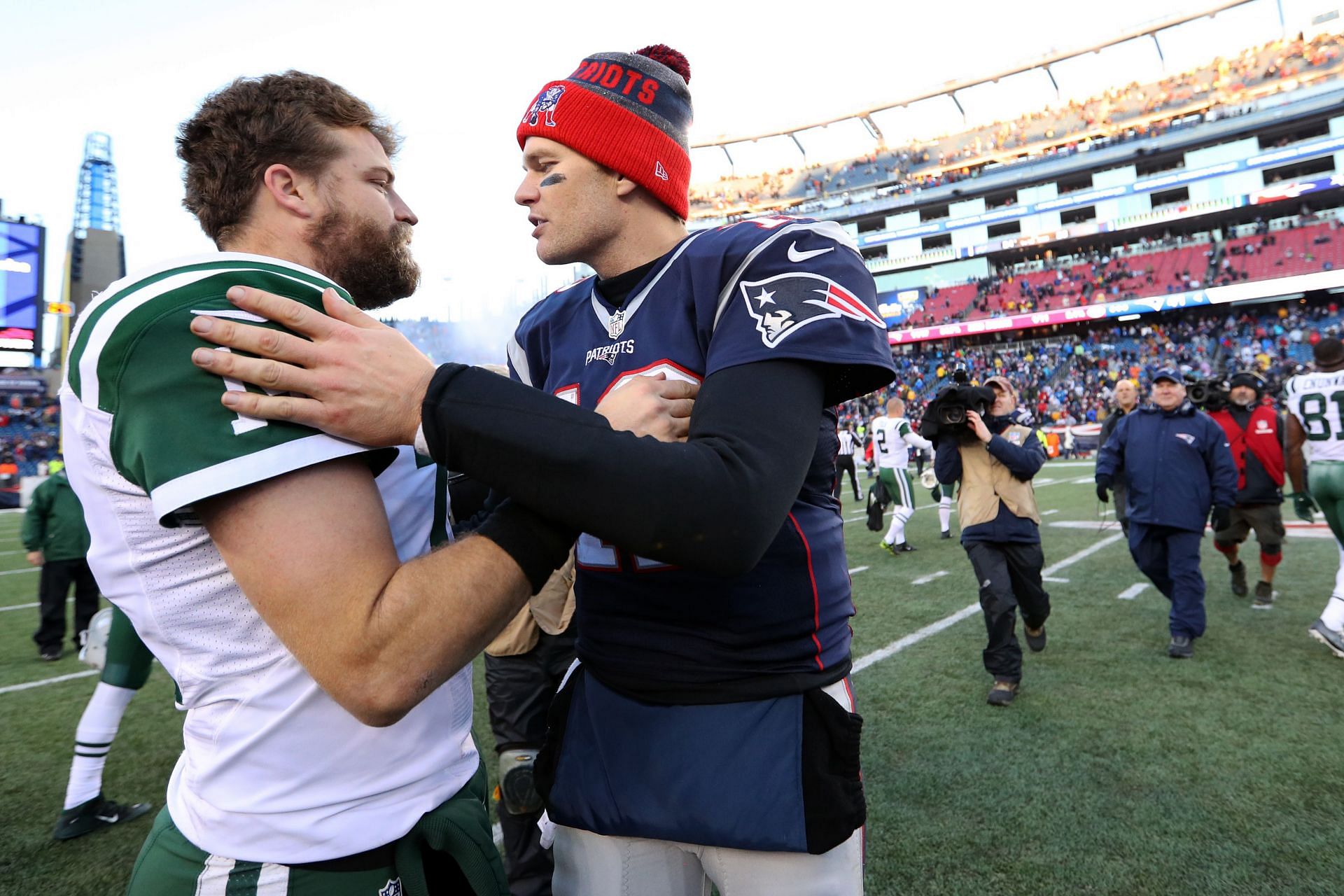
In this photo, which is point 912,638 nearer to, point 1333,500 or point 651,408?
point 1333,500

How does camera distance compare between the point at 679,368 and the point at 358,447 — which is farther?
the point at 679,368

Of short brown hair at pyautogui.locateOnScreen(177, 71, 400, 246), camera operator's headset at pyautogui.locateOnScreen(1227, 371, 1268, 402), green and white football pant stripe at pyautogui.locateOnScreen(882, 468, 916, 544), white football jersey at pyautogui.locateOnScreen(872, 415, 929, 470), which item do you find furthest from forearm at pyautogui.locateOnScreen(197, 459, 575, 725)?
white football jersey at pyautogui.locateOnScreen(872, 415, 929, 470)

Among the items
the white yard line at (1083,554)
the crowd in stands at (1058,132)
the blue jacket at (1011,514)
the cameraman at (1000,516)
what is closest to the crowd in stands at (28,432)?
the white yard line at (1083,554)

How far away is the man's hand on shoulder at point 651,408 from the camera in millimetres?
1067

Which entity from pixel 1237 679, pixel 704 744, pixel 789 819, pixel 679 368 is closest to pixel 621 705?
pixel 704 744

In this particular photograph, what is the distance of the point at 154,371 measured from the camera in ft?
3.07

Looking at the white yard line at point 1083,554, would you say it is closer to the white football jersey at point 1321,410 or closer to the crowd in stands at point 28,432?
the white football jersey at point 1321,410

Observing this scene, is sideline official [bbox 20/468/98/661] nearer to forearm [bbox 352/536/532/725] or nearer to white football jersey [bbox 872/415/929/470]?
forearm [bbox 352/536/532/725]

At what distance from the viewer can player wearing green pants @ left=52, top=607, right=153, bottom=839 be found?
→ 11.9 feet

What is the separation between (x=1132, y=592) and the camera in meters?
7.48

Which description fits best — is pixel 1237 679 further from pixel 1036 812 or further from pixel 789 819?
pixel 789 819

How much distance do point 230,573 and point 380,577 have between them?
273mm

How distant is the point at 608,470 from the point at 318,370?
39 centimetres

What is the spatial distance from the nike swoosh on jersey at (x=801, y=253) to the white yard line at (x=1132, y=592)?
7.47 meters
